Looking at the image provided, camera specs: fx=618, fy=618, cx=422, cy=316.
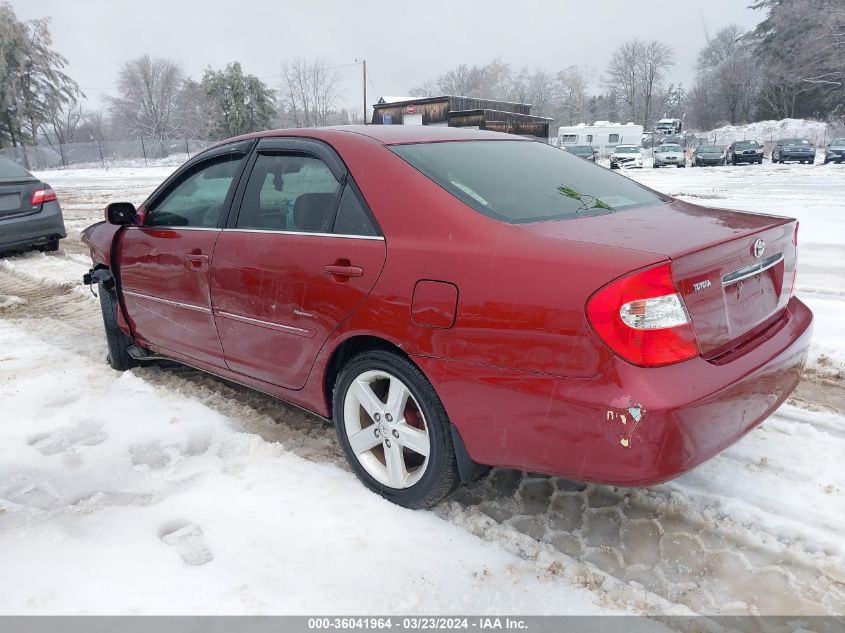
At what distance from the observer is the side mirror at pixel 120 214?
3.76m

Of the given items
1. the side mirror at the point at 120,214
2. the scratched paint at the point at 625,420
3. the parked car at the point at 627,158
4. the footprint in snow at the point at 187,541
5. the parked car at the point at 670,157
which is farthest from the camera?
the parked car at the point at 627,158

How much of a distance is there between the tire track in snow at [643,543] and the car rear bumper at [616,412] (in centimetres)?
43

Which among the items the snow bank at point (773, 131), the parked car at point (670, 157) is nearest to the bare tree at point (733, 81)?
the snow bank at point (773, 131)

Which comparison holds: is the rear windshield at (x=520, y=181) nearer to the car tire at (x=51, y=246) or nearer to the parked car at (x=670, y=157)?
the car tire at (x=51, y=246)

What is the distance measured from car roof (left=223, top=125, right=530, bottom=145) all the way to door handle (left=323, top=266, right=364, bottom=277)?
0.62 m

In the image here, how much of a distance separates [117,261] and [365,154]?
2.25m

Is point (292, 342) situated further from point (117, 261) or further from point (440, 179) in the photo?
point (117, 261)

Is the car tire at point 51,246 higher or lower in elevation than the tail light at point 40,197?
lower

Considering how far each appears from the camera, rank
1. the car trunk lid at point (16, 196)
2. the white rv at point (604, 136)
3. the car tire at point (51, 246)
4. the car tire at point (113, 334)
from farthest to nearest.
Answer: the white rv at point (604, 136) < the car tire at point (51, 246) < the car trunk lid at point (16, 196) < the car tire at point (113, 334)

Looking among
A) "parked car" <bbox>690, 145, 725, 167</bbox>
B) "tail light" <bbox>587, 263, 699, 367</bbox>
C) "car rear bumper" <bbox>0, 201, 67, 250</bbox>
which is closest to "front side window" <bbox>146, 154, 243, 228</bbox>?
"tail light" <bbox>587, 263, 699, 367</bbox>

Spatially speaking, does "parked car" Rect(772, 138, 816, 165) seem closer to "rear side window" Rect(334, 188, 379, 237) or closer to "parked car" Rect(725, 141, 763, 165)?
"parked car" Rect(725, 141, 763, 165)

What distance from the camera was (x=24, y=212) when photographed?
8336mm

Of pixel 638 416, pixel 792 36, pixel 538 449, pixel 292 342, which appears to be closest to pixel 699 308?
pixel 638 416

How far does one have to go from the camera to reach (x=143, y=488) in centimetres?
283
